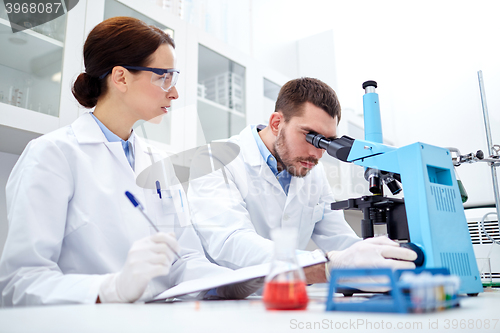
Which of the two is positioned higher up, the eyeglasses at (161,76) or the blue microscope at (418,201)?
the eyeglasses at (161,76)

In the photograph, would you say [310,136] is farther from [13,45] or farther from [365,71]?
[365,71]

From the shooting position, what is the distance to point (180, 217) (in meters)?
1.25

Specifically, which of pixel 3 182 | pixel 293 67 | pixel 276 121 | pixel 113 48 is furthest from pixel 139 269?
pixel 293 67

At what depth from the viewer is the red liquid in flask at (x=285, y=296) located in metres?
0.54

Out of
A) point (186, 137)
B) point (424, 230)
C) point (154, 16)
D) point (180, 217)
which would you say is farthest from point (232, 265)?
point (154, 16)

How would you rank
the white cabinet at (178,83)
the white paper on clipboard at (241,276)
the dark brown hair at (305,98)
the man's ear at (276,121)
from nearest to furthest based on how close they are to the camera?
1. the white paper on clipboard at (241,276)
2. the white cabinet at (178,83)
3. the dark brown hair at (305,98)
4. the man's ear at (276,121)

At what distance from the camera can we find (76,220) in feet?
3.19

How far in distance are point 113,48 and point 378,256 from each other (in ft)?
3.32

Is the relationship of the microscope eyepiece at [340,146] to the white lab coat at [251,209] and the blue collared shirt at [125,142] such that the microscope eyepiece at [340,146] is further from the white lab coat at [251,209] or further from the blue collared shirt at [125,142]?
the blue collared shirt at [125,142]

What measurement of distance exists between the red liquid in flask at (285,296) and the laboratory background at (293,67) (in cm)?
135

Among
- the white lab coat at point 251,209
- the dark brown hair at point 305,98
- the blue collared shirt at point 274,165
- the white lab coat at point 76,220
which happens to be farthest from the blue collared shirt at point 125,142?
the dark brown hair at point 305,98

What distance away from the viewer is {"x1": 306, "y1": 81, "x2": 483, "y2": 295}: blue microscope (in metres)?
0.84

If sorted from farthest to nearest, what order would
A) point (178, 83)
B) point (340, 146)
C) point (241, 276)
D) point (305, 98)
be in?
1. point (178, 83)
2. point (305, 98)
3. point (340, 146)
4. point (241, 276)

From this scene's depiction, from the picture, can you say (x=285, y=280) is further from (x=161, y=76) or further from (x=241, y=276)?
(x=161, y=76)
